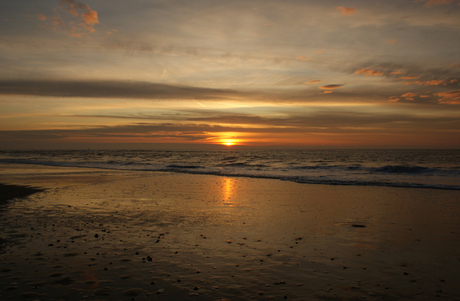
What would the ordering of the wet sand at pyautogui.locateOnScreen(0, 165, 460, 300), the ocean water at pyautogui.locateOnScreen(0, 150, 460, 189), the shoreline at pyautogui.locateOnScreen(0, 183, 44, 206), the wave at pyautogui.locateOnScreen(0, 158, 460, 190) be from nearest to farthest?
the wet sand at pyautogui.locateOnScreen(0, 165, 460, 300)
the shoreline at pyautogui.locateOnScreen(0, 183, 44, 206)
the wave at pyautogui.locateOnScreen(0, 158, 460, 190)
the ocean water at pyautogui.locateOnScreen(0, 150, 460, 189)

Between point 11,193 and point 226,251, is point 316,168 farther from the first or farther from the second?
point 226,251

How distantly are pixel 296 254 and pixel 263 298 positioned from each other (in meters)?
2.20

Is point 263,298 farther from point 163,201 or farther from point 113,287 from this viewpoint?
point 163,201

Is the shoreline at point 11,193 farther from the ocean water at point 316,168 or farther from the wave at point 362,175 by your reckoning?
the ocean water at point 316,168

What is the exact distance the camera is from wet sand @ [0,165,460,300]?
4949 millimetres

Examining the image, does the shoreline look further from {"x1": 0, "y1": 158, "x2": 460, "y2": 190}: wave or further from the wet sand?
{"x1": 0, "y1": 158, "x2": 460, "y2": 190}: wave

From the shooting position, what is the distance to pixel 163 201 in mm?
13102

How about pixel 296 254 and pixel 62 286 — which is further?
pixel 296 254

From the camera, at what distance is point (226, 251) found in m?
6.75

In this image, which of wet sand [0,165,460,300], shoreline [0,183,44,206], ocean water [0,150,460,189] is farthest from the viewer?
ocean water [0,150,460,189]

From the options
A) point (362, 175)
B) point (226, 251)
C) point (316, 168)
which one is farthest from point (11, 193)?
point (316, 168)

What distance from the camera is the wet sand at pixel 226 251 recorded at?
4949mm

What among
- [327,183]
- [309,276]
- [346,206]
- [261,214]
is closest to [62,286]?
[309,276]

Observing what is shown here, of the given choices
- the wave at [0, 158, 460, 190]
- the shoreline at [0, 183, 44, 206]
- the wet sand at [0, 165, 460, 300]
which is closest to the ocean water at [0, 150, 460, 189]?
the wave at [0, 158, 460, 190]
